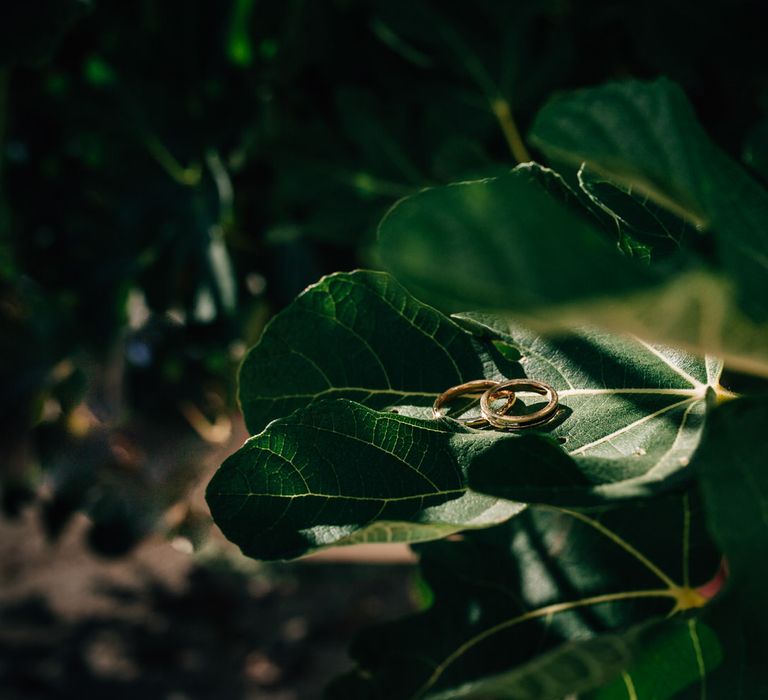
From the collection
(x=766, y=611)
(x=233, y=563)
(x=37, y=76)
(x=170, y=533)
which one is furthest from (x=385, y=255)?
(x=233, y=563)

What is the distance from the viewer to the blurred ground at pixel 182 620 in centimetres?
312

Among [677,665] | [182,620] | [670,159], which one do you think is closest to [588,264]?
[670,159]

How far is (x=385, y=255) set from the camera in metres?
0.29

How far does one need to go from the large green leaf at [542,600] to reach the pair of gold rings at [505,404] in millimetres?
164

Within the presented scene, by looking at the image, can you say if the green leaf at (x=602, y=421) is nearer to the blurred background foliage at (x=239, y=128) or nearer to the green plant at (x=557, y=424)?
the green plant at (x=557, y=424)

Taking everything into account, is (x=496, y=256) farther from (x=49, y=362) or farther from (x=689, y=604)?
(x=49, y=362)

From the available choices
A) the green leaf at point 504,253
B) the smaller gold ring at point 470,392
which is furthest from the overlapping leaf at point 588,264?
the smaller gold ring at point 470,392

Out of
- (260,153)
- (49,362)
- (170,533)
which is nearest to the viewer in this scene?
(260,153)

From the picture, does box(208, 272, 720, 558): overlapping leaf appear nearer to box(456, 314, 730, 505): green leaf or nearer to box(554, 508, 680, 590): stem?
box(456, 314, 730, 505): green leaf

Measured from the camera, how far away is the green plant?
0.28 metres

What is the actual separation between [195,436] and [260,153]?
1.05 metres

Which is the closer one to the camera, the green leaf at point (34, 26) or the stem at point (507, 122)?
the green leaf at point (34, 26)

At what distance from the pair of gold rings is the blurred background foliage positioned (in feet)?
1.71

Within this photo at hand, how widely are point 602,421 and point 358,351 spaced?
20 cm
